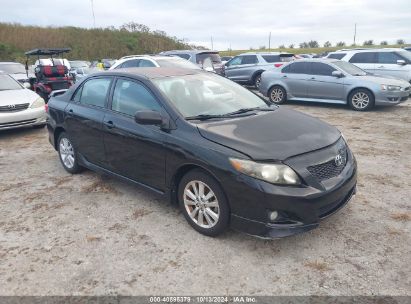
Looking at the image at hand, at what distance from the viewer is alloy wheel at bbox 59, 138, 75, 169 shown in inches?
212

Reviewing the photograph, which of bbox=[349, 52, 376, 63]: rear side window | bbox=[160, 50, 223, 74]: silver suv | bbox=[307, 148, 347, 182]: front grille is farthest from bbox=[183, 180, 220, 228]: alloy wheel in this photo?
bbox=[349, 52, 376, 63]: rear side window

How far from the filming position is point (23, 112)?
8.15 metres

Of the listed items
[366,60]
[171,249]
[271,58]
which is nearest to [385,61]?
[366,60]

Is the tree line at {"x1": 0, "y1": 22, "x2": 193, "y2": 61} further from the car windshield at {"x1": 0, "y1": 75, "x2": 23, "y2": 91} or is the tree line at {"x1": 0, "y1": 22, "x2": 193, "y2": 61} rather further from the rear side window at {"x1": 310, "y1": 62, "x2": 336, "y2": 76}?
the rear side window at {"x1": 310, "y1": 62, "x2": 336, "y2": 76}

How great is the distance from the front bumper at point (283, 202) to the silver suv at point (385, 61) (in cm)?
1105

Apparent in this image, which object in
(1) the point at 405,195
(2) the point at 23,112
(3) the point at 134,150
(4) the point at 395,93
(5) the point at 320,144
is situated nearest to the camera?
(5) the point at 320,144

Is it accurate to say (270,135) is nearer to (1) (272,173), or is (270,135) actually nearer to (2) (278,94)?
(1) (272,173)

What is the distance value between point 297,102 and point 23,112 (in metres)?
8.51

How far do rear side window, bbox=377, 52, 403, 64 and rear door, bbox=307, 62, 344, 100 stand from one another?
3.31m

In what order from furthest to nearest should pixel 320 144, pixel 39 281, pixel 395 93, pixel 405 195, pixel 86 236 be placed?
pixel 395 93 < pixel 405 195 < pixel 86 236 < pixel 320 144 < pixel 39 281

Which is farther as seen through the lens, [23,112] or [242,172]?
[23,112]

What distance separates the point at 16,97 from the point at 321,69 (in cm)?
840

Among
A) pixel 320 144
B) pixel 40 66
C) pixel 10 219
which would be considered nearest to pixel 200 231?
pixel 320 144

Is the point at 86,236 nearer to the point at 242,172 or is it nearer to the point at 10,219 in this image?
the point at 10,219
